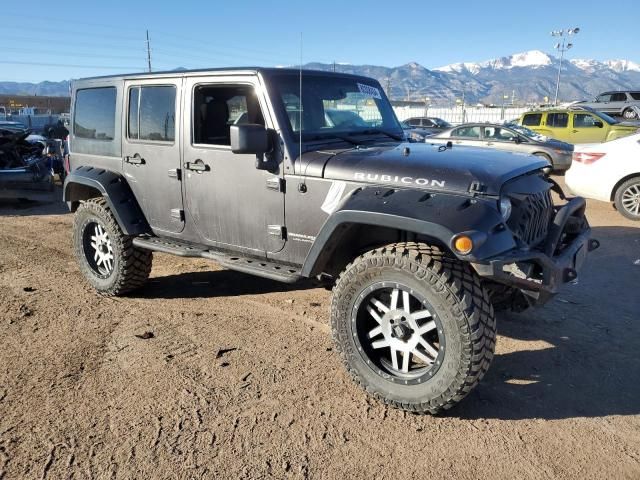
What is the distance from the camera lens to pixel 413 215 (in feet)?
9.40

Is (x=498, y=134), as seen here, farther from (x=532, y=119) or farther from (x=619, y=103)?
(x=619, y=103)

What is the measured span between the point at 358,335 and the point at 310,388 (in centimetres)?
51

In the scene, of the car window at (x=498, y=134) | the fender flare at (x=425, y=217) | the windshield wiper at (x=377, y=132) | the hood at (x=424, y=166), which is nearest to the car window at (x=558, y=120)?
the car window at (x=498, y=134)

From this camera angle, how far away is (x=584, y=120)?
671 inches

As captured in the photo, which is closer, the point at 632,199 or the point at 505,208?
the point at 505,208

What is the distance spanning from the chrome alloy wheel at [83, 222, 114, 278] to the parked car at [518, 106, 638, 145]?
630 inches

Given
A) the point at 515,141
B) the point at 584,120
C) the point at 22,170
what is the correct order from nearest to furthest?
the point at 22,170
the point at 515,141
the point at 584,120

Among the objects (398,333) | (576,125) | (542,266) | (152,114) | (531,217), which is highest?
(576,125)

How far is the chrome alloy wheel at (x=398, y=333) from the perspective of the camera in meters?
2.98

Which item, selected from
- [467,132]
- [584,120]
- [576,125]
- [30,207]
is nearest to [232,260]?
[30,207]

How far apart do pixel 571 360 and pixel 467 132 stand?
11.9m

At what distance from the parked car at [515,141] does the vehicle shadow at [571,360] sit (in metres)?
8.70

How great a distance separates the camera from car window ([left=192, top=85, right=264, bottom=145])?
13.3 ft

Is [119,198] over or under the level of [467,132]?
under
